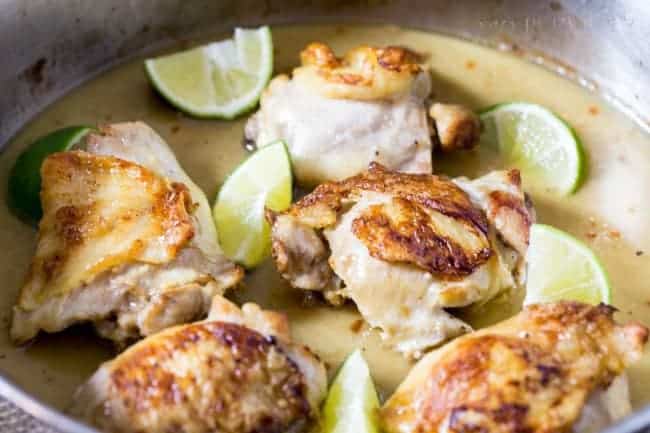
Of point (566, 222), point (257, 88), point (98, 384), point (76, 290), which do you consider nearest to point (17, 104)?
point (257, 88)

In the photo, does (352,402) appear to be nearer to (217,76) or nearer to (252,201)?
(252,201)

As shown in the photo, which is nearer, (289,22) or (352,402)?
(352,402)

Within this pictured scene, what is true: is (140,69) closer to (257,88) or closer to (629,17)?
(257,88)

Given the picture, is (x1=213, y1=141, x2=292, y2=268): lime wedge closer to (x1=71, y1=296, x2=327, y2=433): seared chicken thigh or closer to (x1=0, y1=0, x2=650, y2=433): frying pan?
(x1=71, y1=296, x2=327, y2=433): seared chicken thigh

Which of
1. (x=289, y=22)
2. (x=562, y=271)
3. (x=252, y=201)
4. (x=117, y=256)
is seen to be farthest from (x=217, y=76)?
(x=562, y=271)

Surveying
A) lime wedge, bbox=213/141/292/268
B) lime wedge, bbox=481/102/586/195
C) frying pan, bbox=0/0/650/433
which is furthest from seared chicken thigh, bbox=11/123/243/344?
lime wedge, bbox=481/102/586/195

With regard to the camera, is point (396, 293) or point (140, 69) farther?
point (140, 69)
